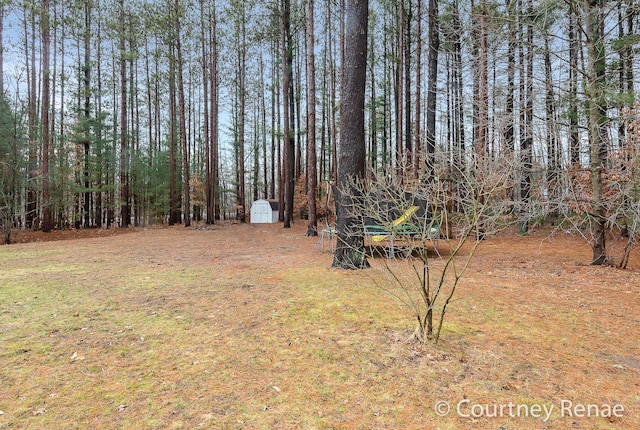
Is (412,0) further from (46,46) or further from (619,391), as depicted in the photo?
(619,391)

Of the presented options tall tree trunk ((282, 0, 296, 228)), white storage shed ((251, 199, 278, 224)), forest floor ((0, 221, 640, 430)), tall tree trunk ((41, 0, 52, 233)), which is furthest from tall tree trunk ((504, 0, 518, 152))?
white storage shed ((251, 199, 278, 224))

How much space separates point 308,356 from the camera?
7.17 feet

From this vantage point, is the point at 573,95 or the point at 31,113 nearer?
the point at 573,95

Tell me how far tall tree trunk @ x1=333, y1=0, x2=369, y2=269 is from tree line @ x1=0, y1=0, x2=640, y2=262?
13 cm

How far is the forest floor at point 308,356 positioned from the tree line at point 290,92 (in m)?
1.76

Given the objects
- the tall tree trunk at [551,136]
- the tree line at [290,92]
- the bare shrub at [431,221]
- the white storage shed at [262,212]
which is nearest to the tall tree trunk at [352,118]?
the tree line at [290,92]

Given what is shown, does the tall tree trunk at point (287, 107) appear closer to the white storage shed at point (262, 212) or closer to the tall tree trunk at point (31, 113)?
the white storage shed at point (262, 212)

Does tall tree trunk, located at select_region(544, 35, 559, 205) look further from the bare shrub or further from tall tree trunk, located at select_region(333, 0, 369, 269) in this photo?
tall tree trunk, located at select_region(333, 0, 369, 269)

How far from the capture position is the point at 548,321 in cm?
283

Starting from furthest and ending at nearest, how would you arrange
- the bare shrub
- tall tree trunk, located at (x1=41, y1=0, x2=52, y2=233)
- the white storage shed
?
the white storage shed
tall tree trunk, located at (x1=41, y1=0, x2=52, y2=233)
the bare shrub

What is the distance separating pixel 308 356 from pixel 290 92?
16114 millimetres

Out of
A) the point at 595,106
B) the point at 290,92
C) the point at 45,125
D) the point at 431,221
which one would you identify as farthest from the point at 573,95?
the point at 45,125

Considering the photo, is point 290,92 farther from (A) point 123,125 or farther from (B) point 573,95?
(B) point 573,95

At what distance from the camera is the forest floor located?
1569 millimetres
